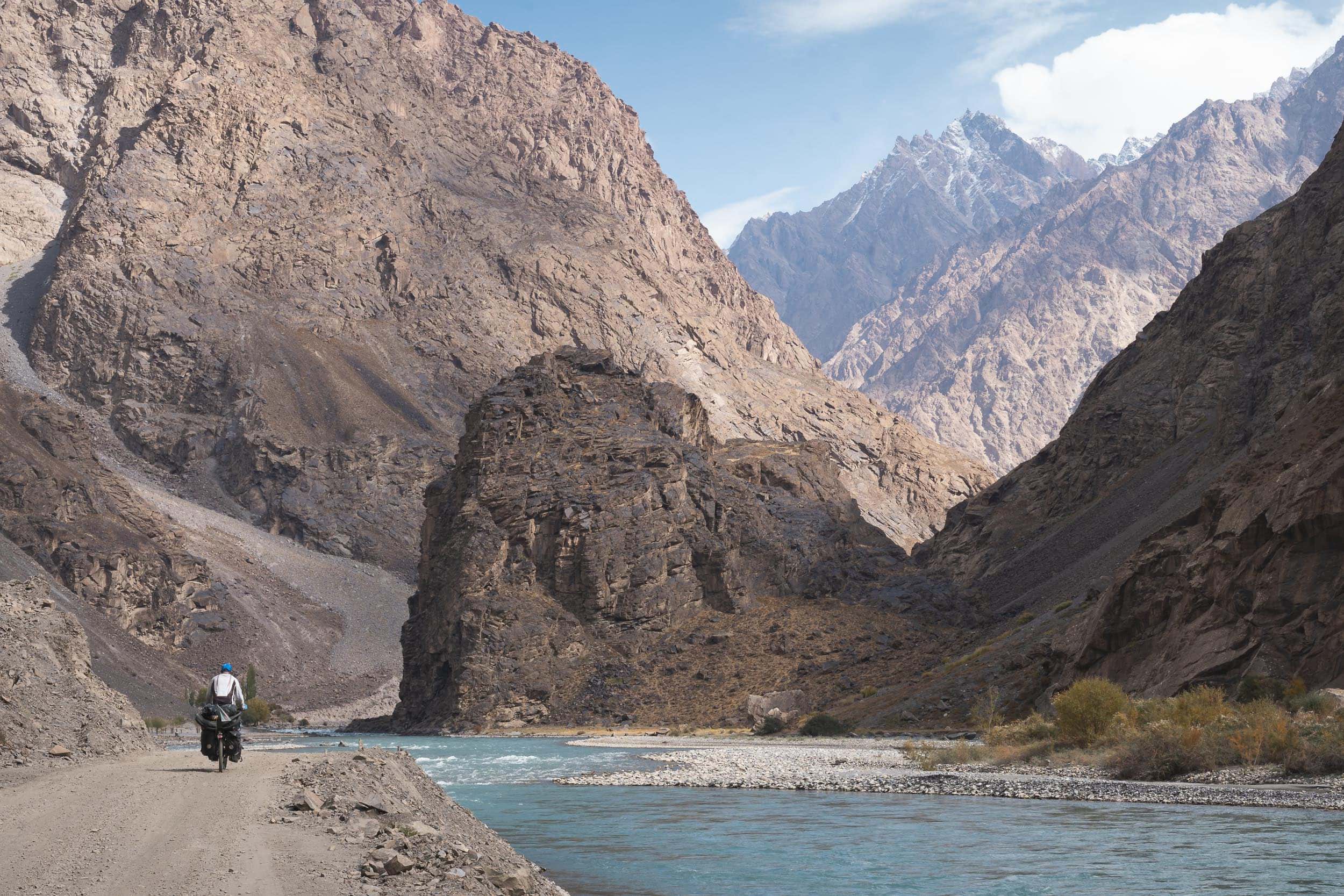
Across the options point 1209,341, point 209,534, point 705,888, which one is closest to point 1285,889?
point 705,888

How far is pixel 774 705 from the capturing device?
85188 mm

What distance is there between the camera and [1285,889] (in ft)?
67.4

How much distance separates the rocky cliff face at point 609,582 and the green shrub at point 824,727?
9.72 metres

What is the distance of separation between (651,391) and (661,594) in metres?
25.8

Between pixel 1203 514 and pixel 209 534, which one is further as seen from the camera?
pixel 209 534

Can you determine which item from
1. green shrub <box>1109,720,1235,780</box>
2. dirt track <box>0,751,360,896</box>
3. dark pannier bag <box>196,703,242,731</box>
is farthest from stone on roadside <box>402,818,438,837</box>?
green shrub <box>1109,720,1235,780</box>

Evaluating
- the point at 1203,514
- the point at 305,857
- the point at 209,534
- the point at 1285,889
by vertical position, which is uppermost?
the point at 209,534

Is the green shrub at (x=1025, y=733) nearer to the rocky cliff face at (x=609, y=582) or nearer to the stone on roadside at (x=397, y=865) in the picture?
the rocky cliff face at (x=609, y=582)

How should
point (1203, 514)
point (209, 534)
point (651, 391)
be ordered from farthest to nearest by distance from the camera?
point (209, 534) → point (651, 391) → point (1203, 514)

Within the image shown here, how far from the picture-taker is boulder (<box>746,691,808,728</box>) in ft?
277

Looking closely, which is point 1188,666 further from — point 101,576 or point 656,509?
point 101,576

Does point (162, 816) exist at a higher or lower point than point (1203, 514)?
lower

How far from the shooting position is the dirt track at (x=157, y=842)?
1376cm

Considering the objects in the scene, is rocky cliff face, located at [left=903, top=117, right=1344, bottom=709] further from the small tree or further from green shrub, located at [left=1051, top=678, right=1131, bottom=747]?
green shrub, located at [left=1051, top=678, right=1131, bottom=747]
